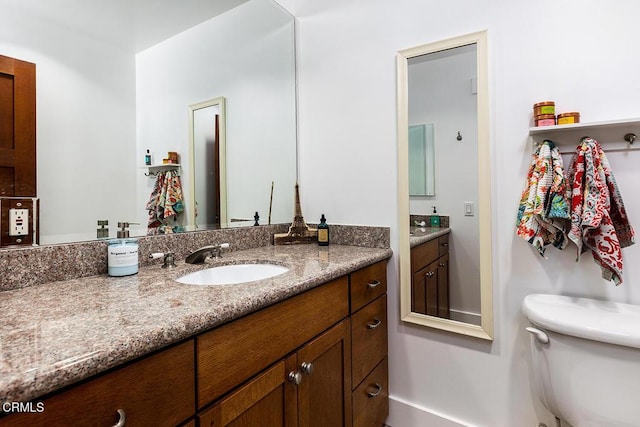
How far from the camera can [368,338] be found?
138cm

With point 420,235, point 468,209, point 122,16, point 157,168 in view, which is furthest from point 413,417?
point 122,16

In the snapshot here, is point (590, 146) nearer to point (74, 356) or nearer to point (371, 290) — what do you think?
point (371, 290)

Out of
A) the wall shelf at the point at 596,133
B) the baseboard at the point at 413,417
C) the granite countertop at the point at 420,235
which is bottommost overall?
the baseboard at the point at 413,417

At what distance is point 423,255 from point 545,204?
0.56 metres

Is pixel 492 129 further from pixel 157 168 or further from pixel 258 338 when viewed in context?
pixel 157 168

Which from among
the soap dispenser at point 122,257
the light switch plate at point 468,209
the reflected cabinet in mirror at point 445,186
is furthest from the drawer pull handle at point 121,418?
the light switch plate at point 468,209

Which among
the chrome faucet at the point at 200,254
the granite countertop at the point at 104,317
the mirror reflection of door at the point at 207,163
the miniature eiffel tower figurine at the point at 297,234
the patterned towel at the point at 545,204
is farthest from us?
the miniature eiffel tower figurine at the point at 297,234

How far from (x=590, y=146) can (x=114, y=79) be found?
67.3 inches

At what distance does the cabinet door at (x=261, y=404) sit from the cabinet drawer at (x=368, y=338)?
0.40 meters

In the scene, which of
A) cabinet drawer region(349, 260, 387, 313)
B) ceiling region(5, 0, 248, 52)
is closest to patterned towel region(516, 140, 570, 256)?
cabinet drawer region(349, 260, 387, 313)

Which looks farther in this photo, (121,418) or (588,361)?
(588,361)

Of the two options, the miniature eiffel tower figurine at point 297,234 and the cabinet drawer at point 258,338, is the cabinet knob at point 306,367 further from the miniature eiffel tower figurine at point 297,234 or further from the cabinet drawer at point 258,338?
the miniature eiffel tower figurine at point 297,234

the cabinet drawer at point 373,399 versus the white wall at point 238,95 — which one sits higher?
the white wall at point 238,95

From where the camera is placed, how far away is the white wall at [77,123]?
3.19ft
